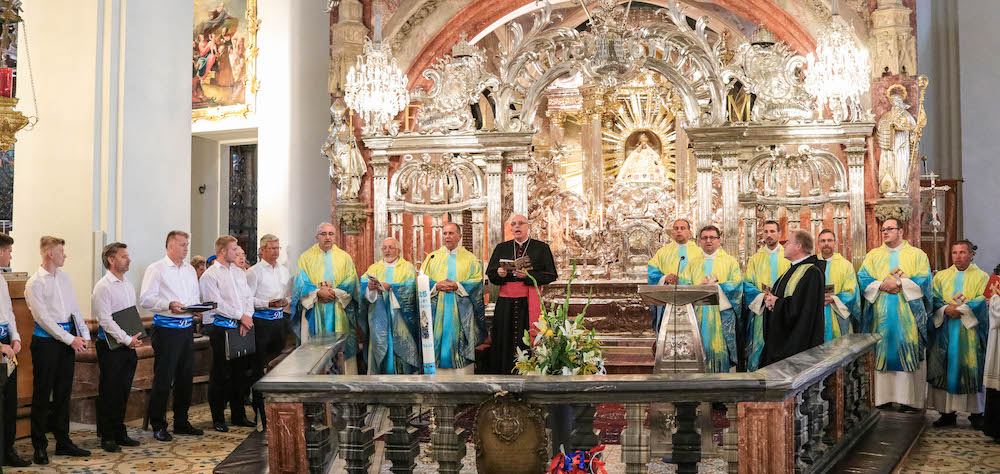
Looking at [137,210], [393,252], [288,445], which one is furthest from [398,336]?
[288,445]

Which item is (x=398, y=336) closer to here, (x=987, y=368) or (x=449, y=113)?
(x=449, y=113)

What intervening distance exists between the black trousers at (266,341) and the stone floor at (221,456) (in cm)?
61

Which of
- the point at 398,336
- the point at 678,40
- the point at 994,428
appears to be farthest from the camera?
the point at 678,40

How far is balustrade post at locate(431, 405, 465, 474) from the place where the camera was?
440 cm

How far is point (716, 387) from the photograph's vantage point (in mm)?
4422

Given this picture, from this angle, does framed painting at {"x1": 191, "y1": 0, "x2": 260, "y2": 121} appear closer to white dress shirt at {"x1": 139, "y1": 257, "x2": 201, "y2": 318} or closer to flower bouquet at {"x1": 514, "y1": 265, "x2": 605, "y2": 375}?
white dress shirt at {"x1": 139, "y1": 257, "x2": 201, "y2": 318}

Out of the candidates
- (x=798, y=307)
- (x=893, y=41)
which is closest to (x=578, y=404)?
(x=798, y=307)

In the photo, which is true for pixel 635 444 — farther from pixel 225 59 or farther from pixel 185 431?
pixel 225 59

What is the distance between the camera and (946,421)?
8.12m

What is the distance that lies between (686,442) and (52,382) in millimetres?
4760

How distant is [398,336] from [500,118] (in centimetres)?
286

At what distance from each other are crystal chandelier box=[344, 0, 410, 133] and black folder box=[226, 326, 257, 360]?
10.8ft

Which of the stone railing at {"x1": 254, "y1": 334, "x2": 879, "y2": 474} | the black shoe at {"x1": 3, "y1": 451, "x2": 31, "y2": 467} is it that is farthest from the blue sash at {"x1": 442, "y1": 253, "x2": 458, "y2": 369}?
the stone railing at {"x1": 254, "y1": 334, "x2": 879, "y2": 474}

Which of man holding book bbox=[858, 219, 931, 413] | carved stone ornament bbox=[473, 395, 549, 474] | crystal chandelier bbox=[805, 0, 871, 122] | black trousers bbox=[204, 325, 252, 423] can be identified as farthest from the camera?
crystal chandelier bbox=[805, 0, 871, 122]
